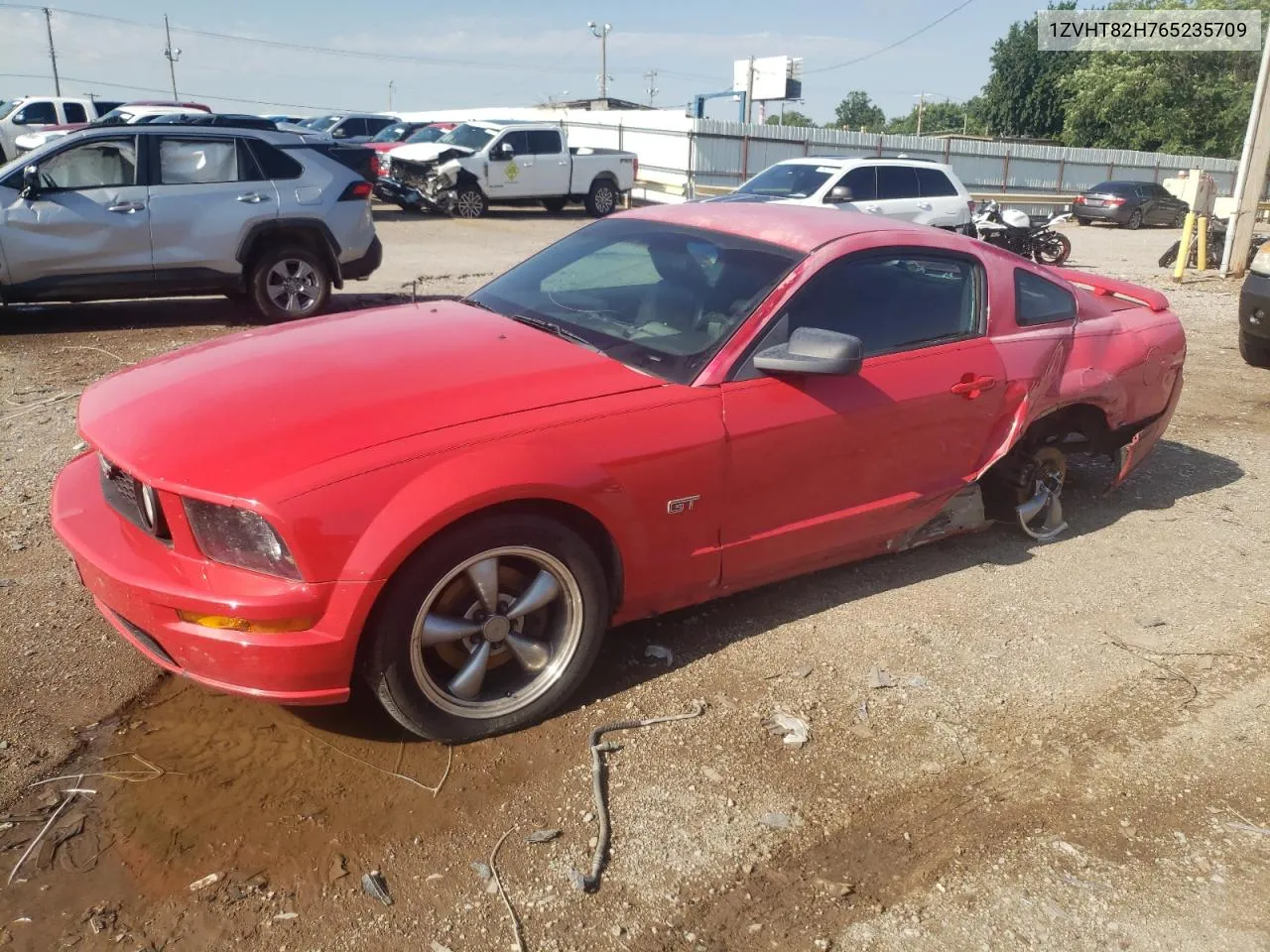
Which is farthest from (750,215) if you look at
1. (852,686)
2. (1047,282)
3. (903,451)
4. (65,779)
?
(65,779)

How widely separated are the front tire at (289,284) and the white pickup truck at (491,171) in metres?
11.8

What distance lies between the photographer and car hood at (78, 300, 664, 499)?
287 centimetres

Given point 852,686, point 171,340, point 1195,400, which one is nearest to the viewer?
point 852,686

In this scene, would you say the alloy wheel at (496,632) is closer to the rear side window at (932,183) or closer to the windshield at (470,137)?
the rear side window at (932,183)

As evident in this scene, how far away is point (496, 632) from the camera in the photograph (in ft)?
10.4

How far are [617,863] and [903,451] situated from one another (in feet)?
6.73

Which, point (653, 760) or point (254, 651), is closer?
point (254, 651)

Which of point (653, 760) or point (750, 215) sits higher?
point (750, 215)

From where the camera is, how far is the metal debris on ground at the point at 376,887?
2.59 meters

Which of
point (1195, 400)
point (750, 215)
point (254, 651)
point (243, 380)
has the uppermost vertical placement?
point (750, 215)

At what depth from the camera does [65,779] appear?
2.98 m

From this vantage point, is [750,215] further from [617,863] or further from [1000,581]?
[617,863]

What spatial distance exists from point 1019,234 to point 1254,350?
9.06 meters

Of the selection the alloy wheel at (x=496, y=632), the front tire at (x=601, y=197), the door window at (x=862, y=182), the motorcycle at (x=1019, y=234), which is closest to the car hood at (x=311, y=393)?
the alloy wheel at (x=496, y=632)
